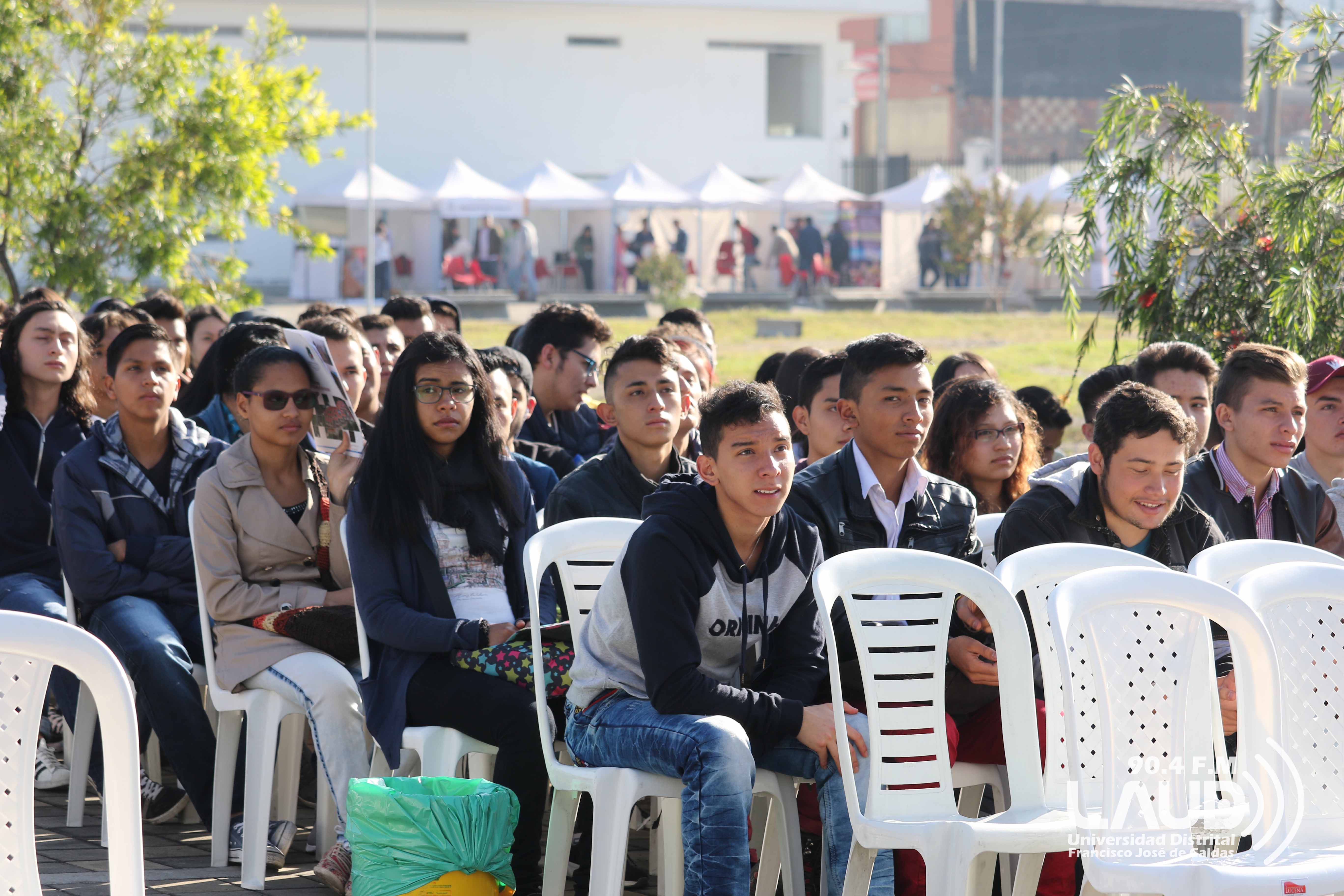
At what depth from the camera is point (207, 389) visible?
6742 millimetres

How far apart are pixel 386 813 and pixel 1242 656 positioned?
2044mm

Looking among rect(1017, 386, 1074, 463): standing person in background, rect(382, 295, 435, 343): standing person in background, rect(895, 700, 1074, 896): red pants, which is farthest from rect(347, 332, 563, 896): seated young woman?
rect(382, 295, 435, 343): standing person in background

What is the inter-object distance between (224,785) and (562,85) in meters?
30.3

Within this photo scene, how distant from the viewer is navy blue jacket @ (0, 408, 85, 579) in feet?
18.3

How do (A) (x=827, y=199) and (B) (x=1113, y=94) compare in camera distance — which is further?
(A) (x=827, y=199)

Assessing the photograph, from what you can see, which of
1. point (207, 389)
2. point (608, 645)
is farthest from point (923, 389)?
point (207, 389)

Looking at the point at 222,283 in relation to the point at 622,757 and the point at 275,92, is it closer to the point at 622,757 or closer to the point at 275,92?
the point at 275,92

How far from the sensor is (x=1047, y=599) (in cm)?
354

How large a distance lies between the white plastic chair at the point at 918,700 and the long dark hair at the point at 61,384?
3515mm

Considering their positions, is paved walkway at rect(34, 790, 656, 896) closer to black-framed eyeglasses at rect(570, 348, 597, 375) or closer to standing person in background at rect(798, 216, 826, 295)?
black-framed eyeglasses at rect(570, 348, 597, 375)

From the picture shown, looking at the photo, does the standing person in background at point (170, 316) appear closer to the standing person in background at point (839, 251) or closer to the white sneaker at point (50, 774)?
the white sneaker at point (50, 774)

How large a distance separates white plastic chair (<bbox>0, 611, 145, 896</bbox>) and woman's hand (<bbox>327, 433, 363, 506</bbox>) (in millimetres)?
2001

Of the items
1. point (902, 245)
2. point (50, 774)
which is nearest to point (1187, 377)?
point (50, 774)

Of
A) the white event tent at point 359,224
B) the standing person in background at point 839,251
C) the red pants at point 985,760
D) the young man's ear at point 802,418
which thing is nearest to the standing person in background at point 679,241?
the standing person in background at point 839,251
